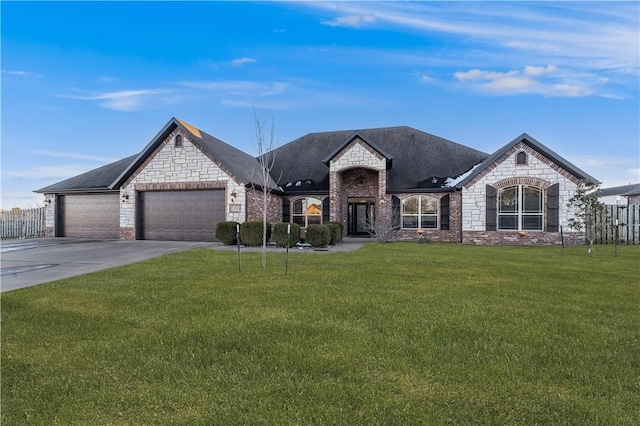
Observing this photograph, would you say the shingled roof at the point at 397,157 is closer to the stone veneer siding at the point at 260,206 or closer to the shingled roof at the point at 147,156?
the stone veneer siding at the point at 260,206

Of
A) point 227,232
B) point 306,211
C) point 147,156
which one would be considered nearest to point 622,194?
point 306,211

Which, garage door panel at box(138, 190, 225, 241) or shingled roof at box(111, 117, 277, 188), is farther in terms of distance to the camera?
garage door panel at box(138, 190, 225, 241)

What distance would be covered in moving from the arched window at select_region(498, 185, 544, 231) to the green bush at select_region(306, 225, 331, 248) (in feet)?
30.5

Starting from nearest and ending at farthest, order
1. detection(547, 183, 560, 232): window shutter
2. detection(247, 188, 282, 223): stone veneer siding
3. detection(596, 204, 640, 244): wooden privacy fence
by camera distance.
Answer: detection(547, 183, 560, 232): window shutter
detection(247, 188, 282, 223): stone veneer siding
detection(596, 204, 640, 244): wooden privacy fence

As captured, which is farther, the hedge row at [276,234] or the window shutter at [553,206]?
the window shutter at [553,206]

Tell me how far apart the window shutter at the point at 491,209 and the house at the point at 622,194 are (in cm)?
2462

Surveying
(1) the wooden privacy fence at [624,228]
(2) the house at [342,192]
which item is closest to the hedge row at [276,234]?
(2) the house at [342,192]

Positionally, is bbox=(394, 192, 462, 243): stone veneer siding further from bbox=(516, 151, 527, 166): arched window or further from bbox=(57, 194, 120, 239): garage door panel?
bbox=(57, 194, 120, 239): garage door panel

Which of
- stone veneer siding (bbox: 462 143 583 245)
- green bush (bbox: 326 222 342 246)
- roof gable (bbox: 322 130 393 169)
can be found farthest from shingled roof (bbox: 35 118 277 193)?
stone veneer siding (bbox: 462 143 583 245)

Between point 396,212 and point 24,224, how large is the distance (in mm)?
22972

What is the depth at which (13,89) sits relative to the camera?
9312mm

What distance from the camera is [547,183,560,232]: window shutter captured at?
16.9m

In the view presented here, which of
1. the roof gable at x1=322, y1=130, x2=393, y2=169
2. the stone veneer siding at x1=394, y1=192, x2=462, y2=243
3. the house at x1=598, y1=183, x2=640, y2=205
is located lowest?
the stone veneer siding at x1=394, y1=192, x2=462, y2=243

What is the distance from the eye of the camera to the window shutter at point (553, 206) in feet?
55.4
